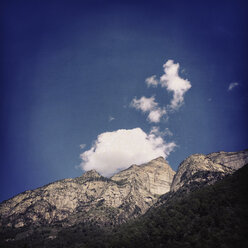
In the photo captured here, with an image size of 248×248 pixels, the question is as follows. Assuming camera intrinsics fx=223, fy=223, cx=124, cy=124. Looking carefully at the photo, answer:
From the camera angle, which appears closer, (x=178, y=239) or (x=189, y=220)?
(x=178, y=239)

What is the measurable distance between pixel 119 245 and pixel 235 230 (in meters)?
97.5

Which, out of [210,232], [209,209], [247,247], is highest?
[209,209]

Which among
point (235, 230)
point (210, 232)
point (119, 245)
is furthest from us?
point (119, 245)

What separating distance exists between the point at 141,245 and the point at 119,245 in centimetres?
2199

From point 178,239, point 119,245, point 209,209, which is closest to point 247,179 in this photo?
point 209,209

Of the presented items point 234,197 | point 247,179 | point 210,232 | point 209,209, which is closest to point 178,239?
point 210,232

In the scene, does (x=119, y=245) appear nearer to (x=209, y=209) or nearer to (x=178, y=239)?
(x=178, y=239)

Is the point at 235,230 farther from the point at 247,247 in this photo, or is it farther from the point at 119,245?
the point at 119,245

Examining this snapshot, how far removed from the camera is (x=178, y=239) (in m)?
176

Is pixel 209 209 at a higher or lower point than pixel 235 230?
higher

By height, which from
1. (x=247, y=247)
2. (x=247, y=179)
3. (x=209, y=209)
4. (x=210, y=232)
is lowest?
(x=247, y=247)

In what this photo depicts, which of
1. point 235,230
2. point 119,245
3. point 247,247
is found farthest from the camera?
point 119,245

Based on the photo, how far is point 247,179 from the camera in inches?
7638

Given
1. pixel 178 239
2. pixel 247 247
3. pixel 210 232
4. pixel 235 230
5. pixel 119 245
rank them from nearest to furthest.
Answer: pixel 247 247 → pixel 235 230 → pixel 210 232 → pixel 178 239 → pixel 119 245
